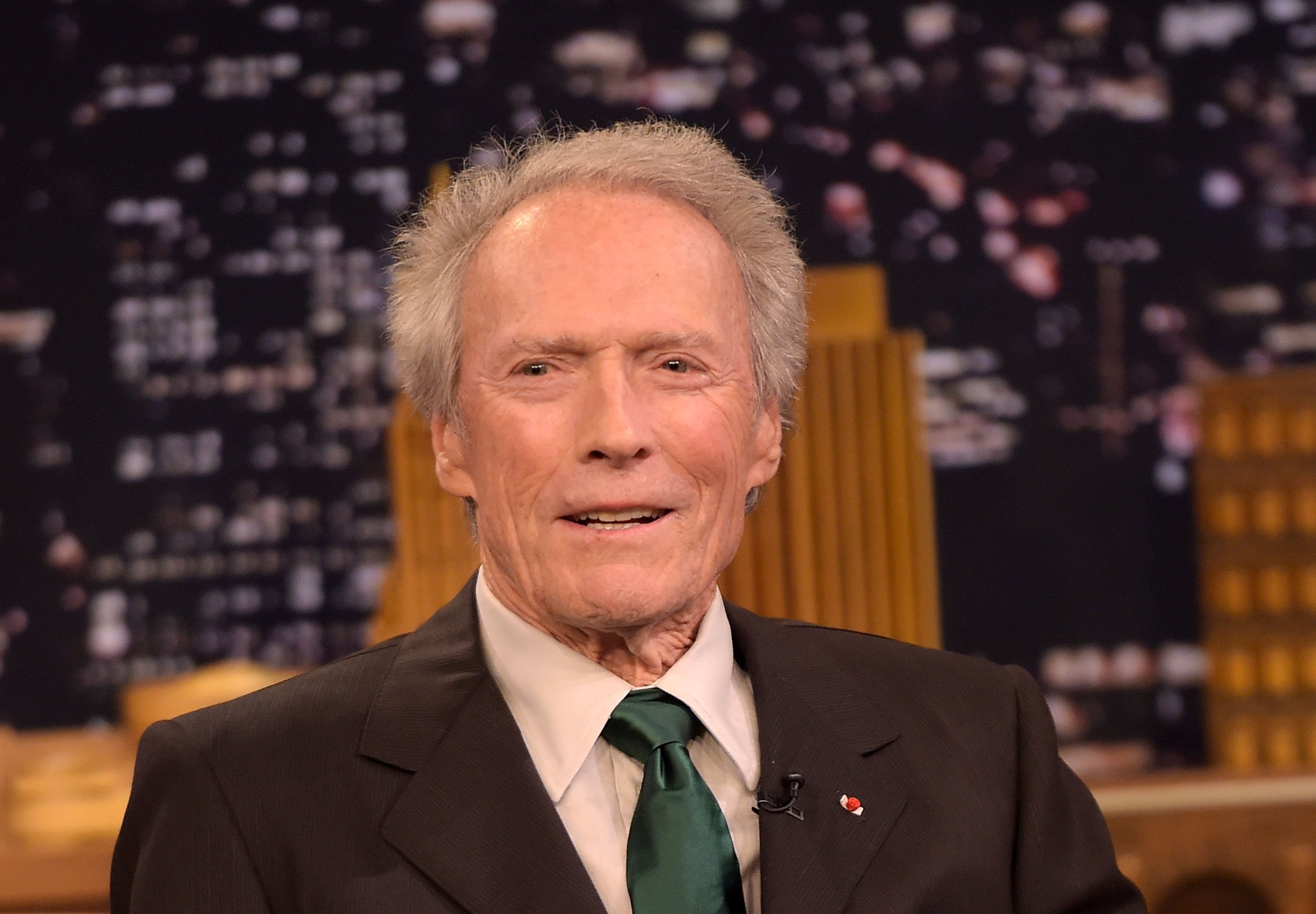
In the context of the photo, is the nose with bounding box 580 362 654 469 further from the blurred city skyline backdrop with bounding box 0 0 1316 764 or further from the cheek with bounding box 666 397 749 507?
the blurred city skyline backdrop with bounding box 0 0 1316 764

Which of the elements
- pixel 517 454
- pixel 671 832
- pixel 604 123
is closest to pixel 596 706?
pixel 671 832

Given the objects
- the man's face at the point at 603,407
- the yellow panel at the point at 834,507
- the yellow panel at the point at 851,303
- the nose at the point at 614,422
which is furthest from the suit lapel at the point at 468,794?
the yellow panel at the point at 851,303

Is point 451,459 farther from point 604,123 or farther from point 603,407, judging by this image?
point 604,123

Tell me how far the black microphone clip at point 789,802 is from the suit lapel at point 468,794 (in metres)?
0.19

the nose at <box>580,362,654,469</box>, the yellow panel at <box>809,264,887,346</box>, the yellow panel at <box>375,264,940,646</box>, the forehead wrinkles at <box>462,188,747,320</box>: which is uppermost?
the yellow panel at <box>809,264,887,346</box>

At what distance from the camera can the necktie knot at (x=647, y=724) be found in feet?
4.53

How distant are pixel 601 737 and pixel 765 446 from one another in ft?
1.20

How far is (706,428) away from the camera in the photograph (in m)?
1.40

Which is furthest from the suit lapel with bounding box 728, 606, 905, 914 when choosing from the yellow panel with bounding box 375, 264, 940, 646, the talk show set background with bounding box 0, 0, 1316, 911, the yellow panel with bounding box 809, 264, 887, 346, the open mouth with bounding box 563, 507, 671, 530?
the yellow panel with bounding box 809, 264, 887, 346

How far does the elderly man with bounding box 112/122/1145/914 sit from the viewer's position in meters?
1.31

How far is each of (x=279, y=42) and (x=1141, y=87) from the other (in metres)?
2.85

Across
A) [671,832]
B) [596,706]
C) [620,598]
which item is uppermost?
[620,598]

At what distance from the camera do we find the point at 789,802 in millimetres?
1397

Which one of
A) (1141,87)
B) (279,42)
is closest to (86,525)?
(279,42)
